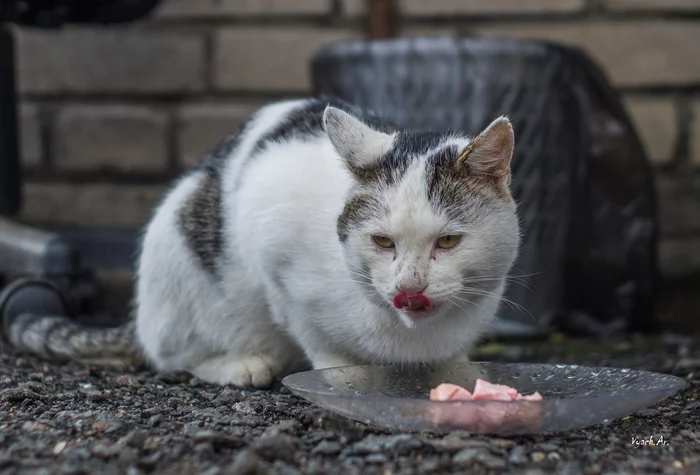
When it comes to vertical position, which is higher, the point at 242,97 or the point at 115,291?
the point at 242,97

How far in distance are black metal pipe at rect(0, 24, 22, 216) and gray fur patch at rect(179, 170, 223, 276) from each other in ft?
6.03

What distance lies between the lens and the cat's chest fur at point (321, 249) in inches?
80.7

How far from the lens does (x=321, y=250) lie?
235cm

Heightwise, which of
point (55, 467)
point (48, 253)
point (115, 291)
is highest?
point (55, 467)

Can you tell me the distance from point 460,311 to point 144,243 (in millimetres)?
1196

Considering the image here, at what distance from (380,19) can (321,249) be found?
2455 mm

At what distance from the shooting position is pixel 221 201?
2746mm

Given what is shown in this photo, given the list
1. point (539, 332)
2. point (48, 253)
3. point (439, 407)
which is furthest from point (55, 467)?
point (539, 332)

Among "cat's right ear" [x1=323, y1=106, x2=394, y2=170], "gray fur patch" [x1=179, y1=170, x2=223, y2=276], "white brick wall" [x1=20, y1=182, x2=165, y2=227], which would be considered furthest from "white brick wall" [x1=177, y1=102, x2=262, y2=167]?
"cat's right ear" [x1=323, y1=106, x2=394, y2=170]

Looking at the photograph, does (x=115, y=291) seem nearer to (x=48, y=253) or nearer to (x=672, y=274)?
(x=48, y=253)

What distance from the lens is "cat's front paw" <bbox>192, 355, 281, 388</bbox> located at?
267 centimetres

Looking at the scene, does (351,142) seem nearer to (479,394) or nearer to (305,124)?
(305,124)

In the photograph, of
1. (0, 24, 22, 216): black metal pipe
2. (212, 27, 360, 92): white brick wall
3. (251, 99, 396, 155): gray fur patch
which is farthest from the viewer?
(212, 27, 360, 92): white brick wall

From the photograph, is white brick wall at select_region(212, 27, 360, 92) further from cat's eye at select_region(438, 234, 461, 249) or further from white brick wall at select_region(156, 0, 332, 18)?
cat's eye at select_region(438, 234, 461, 249)
